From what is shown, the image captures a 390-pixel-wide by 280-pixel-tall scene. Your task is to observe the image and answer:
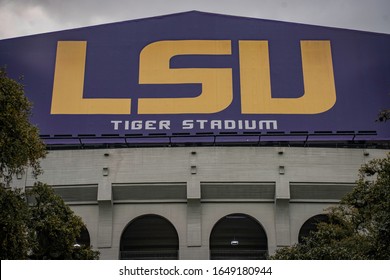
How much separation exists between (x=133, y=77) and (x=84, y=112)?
14.4 ft

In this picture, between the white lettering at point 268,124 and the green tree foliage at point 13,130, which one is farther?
the white lettering at point 268,124

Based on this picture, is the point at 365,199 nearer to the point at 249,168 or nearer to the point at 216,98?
the point at 249,168

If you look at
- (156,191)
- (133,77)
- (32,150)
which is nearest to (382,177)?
(32,150)

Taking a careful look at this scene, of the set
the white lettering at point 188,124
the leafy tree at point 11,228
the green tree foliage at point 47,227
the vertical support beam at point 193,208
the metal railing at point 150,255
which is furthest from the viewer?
the white lettering at point 188,124

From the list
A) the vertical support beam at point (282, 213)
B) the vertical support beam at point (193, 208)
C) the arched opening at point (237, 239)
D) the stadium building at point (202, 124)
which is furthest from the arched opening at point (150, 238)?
the vertical support beam at point (282, 213)

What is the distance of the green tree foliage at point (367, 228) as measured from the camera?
22.7 metres

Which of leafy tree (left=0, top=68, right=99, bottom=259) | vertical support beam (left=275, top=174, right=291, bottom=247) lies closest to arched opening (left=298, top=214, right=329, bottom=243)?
vertical support beam (left=275, top=174, right=291, bottom=247)

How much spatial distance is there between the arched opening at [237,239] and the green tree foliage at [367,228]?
545 inches

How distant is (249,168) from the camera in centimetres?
4184

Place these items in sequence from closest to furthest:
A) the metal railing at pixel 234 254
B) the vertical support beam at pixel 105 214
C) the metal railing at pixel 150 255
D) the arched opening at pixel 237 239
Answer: the vertical support beam at pixel 105 214 → the metal railing at pixel 150 255 → the arched opening at pixel 237 239 → the metal railing at pixel 234 254

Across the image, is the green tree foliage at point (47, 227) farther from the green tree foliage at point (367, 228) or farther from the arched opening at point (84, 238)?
the arched opening at point (84, 238)

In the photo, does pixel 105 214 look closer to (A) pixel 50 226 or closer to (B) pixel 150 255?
(B) pixel 150 255

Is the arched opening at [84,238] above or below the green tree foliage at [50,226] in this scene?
above

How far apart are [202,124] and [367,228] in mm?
19524
